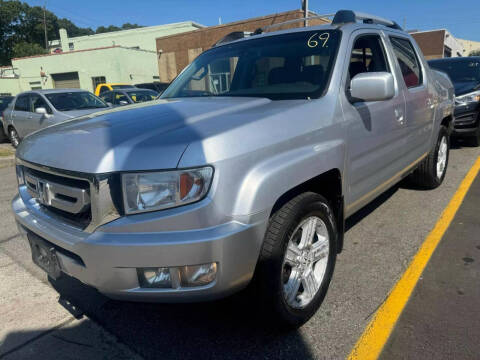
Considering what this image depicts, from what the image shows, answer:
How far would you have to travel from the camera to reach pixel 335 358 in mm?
2096

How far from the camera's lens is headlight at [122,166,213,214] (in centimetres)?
172

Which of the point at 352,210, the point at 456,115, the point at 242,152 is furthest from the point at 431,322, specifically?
the point at 456,115

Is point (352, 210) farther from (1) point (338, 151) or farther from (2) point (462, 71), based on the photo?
(2) point (462, 71)

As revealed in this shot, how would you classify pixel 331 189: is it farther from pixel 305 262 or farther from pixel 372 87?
pixel 372 87

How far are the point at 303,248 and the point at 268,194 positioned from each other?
2.06 feet

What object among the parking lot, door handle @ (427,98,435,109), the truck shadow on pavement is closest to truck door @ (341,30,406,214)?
the parking lot

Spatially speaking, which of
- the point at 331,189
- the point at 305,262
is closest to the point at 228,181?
the point at 305,262

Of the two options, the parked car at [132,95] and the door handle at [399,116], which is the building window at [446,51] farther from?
the door handle at [399,116]

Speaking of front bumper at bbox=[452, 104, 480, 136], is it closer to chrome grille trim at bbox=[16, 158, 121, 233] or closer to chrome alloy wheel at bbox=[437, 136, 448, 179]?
chrome alloy wheel at bbox=[437, 136, 448, 179]

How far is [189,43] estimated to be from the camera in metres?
30.0

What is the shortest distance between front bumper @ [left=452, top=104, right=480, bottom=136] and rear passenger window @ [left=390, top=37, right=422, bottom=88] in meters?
3.71

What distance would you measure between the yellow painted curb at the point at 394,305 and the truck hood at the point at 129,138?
1498mm

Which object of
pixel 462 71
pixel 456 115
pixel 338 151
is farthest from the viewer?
pixel 462 71

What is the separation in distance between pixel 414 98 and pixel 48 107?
26.4ft
